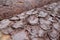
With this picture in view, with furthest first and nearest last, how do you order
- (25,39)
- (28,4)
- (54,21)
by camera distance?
(28,4)
(54,21)
(25,39)

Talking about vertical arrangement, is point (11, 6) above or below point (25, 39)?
above

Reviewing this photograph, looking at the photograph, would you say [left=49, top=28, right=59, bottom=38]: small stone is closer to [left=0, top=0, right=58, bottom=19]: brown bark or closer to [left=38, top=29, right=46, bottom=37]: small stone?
[left=38, top=29, right=46, bottom=37]: small stone

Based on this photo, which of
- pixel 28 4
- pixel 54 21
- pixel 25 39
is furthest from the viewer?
pixel 28 4

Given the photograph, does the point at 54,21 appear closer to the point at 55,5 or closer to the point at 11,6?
the point at 55,5

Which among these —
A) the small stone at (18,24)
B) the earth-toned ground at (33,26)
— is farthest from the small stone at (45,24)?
the small stone at (18,24)

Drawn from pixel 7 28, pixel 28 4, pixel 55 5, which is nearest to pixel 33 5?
pixel 28 4

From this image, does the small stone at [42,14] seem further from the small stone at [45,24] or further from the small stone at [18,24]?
the small stone at [18,24]

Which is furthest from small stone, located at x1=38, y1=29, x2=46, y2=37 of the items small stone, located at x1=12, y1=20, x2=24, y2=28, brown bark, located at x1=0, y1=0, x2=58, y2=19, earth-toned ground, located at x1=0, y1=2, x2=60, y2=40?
brown bark, located at x1=0, y1=0, x2=58, y2=19

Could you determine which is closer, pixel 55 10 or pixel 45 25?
pixel 45 25
